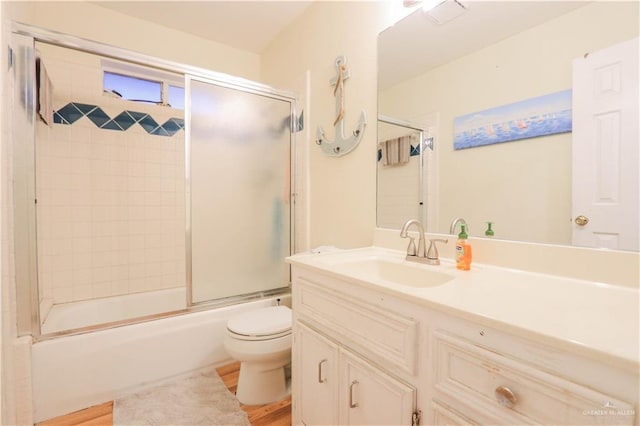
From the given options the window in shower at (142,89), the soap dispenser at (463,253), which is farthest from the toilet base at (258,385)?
the window in shower at (142,89)

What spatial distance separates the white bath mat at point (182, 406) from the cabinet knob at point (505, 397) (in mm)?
1266

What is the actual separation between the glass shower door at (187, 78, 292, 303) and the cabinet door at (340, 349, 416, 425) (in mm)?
1214

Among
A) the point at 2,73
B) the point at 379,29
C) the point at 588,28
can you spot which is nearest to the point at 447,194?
the point at 588,28

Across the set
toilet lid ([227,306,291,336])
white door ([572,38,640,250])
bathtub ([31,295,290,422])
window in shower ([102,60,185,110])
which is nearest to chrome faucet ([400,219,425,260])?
white door ([572,38,640,250])

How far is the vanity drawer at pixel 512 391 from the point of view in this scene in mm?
508

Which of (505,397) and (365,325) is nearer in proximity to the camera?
(505,397)

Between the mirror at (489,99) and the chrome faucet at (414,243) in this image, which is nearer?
the mirror at (489,99)

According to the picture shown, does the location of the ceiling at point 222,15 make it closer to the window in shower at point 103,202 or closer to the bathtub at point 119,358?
the window in shower at point 103,202

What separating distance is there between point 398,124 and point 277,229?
1.16 meters

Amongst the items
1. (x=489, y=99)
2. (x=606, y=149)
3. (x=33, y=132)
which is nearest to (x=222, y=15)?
(x=33, y=132)

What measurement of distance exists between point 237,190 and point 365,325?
1395mm

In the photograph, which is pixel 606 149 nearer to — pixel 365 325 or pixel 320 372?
pixel 365 325

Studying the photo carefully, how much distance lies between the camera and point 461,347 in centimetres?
69

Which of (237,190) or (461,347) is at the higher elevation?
(237,190)
